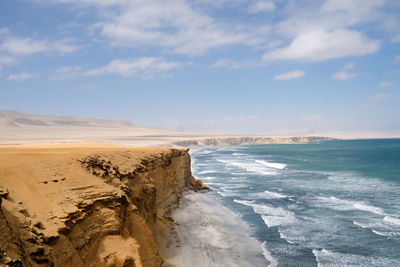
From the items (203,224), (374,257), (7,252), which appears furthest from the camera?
(203,224)

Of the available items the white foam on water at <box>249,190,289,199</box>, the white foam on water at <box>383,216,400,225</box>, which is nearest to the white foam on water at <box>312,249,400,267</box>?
the white foam on water at <box>383,216,400,225</box>

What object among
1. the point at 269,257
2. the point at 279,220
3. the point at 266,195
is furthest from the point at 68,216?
the point at 266,195

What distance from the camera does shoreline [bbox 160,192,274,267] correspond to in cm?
1520

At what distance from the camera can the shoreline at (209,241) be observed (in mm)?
15195

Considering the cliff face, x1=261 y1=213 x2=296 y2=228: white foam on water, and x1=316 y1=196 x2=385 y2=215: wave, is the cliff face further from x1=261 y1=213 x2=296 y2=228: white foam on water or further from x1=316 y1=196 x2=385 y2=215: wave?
x1=316 y1=196 x2=385 y2=215: wave

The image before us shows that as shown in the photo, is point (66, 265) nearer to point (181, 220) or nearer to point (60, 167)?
point (60, 167)

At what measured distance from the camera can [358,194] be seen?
3030cm

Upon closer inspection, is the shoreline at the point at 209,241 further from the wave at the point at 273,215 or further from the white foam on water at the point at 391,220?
the white foam on water at the point at 391,220

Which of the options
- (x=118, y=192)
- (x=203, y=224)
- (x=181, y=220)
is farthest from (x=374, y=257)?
(x=118, y=192)

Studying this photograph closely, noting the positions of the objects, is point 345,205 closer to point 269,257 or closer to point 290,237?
point 290,237

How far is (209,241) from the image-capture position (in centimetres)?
1780

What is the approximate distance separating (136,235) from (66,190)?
302 cm

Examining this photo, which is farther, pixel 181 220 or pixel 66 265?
pixel 181 220

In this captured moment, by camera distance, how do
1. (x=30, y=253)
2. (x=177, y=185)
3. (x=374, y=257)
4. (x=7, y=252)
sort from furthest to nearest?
(x=177, y=185), (x=374, y=257), (x=30, y=253), (x=7, y=252)
